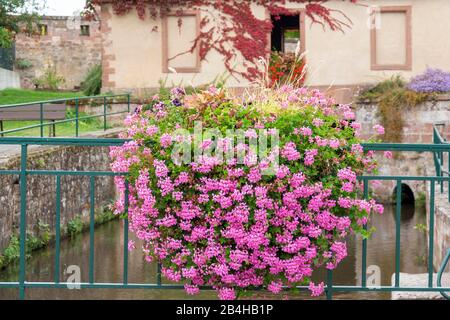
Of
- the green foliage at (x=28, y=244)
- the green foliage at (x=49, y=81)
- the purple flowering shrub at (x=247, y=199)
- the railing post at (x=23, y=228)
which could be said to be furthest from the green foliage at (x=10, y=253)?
the green foliage at (x=49, y=81)

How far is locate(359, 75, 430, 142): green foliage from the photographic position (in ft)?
66.9

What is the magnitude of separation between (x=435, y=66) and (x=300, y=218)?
16.3 m

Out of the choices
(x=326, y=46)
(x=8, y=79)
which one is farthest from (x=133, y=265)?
(x=8, y=79)

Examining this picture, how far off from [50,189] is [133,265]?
2.48 m

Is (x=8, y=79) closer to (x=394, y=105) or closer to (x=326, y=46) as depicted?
(x=326, y=46)

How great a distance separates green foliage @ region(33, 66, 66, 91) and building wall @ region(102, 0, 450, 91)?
12.8m

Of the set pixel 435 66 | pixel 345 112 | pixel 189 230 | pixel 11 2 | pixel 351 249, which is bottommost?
pixel 351 249

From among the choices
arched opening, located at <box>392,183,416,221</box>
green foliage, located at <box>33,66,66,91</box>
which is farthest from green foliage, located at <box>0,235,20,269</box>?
green foliage, located at <box>33,66,66,91</box>

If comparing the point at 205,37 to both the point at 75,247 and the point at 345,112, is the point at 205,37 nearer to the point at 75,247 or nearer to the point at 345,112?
A: the point at 75,247

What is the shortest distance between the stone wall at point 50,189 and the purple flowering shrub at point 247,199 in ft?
23.0

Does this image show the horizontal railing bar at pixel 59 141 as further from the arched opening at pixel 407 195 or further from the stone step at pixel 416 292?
the arched opening at pixel 407 195

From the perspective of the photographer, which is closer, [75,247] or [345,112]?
[345,112]
